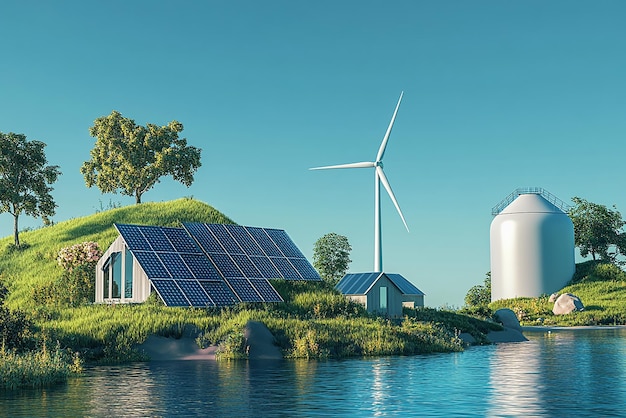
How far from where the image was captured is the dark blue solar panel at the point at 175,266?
1678 inches

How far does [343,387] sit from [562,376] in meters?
8.86

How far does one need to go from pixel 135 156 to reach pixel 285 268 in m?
37.4

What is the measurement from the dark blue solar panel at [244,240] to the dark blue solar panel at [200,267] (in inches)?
163

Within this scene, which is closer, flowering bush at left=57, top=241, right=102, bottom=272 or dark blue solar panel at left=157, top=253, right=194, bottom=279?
dark blue solar panel at left=157, top=253, right=194, bottom=279

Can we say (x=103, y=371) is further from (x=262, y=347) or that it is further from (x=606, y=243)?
(x=606, y=243)

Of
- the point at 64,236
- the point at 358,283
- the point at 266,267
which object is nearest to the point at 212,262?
the point at 266,267

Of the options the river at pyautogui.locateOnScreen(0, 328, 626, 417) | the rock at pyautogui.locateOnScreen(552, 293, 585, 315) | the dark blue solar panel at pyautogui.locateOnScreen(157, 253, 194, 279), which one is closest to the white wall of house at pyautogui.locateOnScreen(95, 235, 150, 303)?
the dark blue solar panel at pyautogui.locateOnScreen(157, 253, 194, 279)

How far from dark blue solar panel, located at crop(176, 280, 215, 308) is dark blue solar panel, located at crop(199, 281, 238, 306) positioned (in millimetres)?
359

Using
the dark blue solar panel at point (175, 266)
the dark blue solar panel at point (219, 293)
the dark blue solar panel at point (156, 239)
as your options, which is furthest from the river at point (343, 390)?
the dark blue solar panel at point (156, 239)

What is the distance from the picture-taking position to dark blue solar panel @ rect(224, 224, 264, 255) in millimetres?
49188

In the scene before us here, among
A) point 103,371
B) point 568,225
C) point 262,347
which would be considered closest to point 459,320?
point 262,347

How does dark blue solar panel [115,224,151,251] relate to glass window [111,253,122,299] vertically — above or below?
above

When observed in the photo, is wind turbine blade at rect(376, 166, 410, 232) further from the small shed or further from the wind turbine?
the small shed

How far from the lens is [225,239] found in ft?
161
